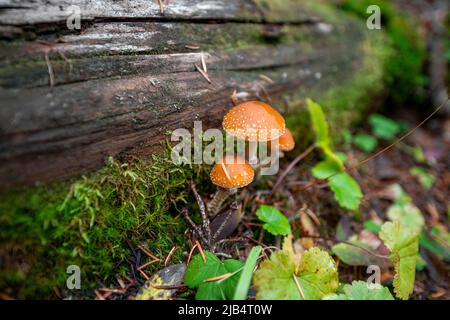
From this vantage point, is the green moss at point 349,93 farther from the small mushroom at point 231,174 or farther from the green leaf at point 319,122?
the small mushroom at point 231,174

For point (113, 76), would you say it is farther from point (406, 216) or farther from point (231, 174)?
A: point (406, 216)

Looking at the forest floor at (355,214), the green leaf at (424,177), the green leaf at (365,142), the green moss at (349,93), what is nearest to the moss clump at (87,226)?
the forest floor at (355,214)

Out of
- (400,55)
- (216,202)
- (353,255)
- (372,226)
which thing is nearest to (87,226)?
(216,202)

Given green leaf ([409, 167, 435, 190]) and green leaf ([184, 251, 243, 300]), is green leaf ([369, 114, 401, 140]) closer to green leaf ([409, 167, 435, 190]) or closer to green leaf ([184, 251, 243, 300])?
green leaf ([409, 167, 435, 190])
